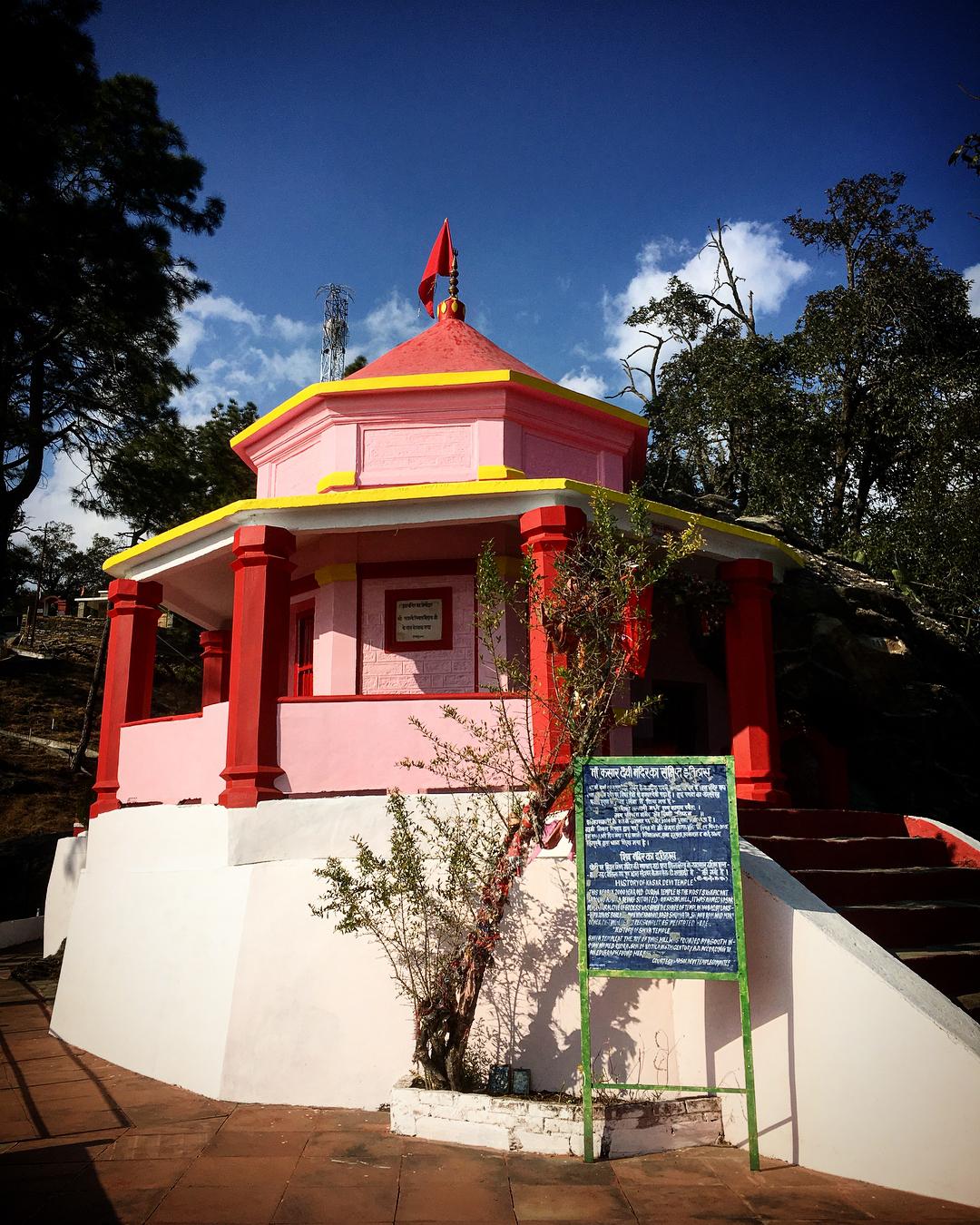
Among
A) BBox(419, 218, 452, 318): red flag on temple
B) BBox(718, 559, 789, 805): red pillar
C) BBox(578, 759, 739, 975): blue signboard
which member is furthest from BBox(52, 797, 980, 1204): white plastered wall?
BBox(419, 218, 452, 318): red flag on temple

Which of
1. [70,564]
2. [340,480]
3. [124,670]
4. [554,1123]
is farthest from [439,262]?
[70,564]

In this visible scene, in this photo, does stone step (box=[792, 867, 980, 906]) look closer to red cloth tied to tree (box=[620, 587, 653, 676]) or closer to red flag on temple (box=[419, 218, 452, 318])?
red cloth tied to tree (box=[620, 587, 653, 676])

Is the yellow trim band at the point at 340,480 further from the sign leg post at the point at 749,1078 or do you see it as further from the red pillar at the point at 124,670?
the sign leg post at the point at 749,1078

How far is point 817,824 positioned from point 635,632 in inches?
111

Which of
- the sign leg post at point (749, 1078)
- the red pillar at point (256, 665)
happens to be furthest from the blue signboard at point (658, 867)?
the red pillar at point (256, 665)

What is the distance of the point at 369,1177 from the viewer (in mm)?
4836

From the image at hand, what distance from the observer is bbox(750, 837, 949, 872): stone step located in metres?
7.26

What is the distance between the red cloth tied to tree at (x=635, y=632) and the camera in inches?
254

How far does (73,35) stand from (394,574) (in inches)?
428

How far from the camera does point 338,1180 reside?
15.9 ft

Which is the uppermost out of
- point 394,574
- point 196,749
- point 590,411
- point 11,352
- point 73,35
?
point 73,35

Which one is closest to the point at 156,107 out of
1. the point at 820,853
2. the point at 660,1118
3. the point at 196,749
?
the point at 196,749

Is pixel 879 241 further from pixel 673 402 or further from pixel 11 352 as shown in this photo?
pixel 11 352

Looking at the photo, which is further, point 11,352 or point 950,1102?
point 11,352
